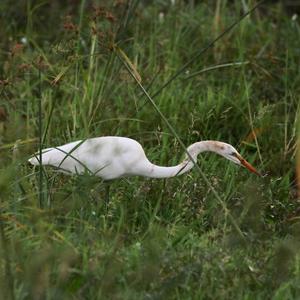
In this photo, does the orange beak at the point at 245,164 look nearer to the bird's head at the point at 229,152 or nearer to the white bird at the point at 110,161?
the bird's head at the point at 229,152

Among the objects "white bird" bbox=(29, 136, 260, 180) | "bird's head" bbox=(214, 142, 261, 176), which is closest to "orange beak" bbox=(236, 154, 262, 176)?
"bird's head" bbox=(214, 142, 261, 176)

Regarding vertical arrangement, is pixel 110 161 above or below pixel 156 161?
above

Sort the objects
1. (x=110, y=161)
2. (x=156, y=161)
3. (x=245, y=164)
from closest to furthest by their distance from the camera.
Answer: (x=110, y=161), (x=245, y=164), (x=156, y=161)

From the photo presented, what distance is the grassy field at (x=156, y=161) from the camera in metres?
3.56

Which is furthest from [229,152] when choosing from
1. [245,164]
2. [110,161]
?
[110,161]

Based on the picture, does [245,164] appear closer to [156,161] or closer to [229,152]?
[229,152]

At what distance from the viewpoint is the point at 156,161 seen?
5.21m

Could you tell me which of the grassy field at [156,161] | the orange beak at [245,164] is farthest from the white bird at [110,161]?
the orange beak at [245,164]

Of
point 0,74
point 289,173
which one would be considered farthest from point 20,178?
point 0,74

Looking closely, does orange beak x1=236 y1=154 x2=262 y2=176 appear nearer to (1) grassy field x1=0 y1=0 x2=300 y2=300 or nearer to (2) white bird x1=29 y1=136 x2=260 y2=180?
(1) grassy field x1=0 y1=0 x2=300 y2=300

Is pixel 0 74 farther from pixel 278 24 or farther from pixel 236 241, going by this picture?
pixel 236 241

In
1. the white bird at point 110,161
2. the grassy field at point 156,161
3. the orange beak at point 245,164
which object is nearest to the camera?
the grassy field at point 156,161

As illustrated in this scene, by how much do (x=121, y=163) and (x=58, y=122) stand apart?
3.55ft

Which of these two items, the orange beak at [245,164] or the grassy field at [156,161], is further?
the orange beak at [245,164]
